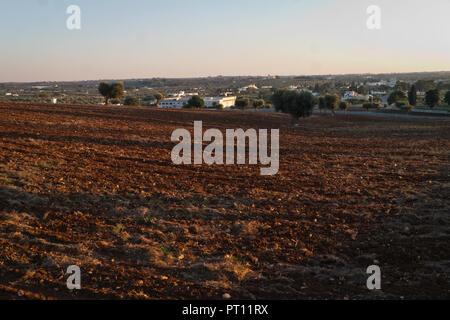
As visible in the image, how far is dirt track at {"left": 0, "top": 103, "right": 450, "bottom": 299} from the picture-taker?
6.73m

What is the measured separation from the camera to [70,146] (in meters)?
18.5

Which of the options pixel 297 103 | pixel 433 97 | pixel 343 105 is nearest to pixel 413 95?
pixel 433 97

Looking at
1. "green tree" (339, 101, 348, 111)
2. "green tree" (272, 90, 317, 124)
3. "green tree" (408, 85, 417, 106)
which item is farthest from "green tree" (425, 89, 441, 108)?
"green tree" (272, 90, 317, 124)

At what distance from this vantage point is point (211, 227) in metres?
9.78

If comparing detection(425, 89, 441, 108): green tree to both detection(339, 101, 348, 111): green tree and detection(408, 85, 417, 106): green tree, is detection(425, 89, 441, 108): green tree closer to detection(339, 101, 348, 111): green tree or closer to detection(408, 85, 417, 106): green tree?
detection(408, 85, 417, 106): green tree

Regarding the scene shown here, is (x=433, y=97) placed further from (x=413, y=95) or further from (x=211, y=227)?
(x=211, y=227)

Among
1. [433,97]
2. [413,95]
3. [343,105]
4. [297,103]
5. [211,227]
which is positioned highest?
[413,95]

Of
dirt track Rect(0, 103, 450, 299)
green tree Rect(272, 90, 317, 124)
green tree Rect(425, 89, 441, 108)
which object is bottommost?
dirt track Rect(0, 103, 450, 299)

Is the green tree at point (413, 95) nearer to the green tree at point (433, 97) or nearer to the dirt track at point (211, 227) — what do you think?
the green tree at point (433, 97)

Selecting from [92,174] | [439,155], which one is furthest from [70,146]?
[439,155]

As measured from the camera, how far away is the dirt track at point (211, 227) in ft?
22.1

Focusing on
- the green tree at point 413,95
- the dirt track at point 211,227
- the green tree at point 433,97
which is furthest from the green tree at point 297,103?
the green tree at point 413,95
